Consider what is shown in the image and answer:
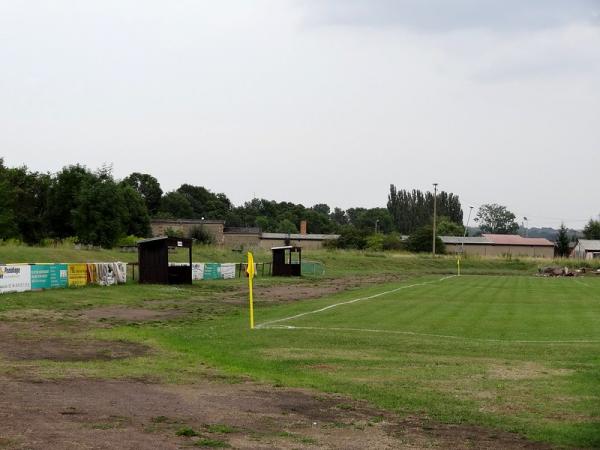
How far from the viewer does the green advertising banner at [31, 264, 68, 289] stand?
3678 centimetres

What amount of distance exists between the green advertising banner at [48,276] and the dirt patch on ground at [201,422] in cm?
2558

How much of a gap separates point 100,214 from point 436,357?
63.1 meters

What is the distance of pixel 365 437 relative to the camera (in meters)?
9.29

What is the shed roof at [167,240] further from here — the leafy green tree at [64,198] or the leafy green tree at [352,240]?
the leafy green tree at [352,240]

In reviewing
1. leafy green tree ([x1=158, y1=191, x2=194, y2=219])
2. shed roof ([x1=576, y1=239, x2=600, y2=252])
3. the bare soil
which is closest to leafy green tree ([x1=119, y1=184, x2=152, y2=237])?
leafy green tree ([x1=158, y1=191, x2=194, y2=219])

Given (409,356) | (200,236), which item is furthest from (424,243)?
(409,356)

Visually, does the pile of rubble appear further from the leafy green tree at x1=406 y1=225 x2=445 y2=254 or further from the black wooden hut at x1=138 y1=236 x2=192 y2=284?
the black wooden hut at x1=138 y1=236 x2=192 y2=284

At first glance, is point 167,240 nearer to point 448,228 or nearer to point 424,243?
point 424,243

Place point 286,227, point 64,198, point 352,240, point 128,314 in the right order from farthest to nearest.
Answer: point 286,227, point 352,240, point 64,198, point 128,314

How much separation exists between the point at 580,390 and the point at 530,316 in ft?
53.9

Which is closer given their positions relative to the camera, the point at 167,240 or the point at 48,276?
the point at 48,276

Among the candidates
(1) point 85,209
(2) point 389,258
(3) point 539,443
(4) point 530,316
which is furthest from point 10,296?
(2) point 389,258

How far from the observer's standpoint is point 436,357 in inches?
672

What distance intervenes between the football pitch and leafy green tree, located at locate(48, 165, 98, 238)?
59375mm
